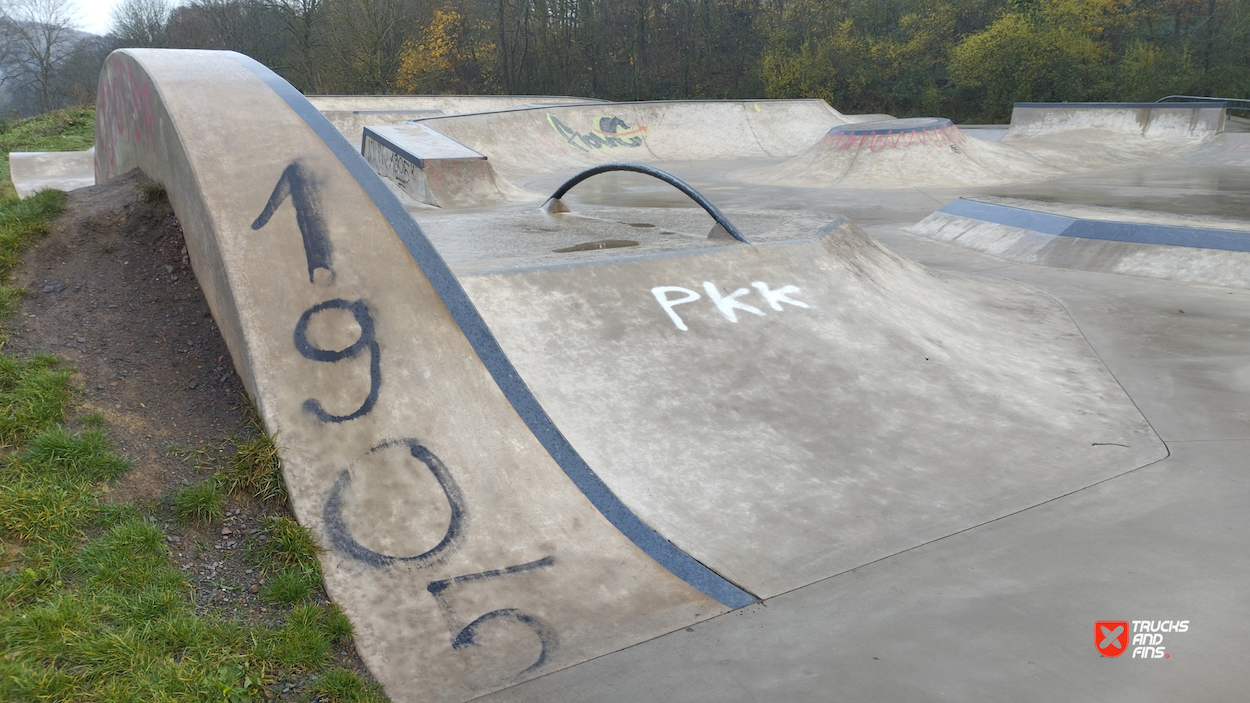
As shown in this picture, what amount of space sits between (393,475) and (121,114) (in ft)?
14.9

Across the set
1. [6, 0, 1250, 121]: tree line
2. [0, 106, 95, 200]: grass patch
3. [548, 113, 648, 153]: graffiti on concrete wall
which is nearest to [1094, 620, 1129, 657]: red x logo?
[548, 113, 648, 153]: graffiti on concrete wall

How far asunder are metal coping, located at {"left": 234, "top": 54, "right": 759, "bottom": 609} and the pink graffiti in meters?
0.83


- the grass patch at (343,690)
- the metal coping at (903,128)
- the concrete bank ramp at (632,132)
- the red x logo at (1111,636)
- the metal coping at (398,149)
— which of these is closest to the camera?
the grass patch at (343,690)

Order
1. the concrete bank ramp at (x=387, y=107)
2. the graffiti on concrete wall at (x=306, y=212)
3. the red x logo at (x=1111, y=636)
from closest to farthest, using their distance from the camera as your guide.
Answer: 1. the red x logo at (x=1111, y=636)
2. the graffiti on concrete wall at (x=306, y=212)
3. the concrete bank ramp at (x=387, y=107)

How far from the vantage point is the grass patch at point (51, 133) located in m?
25.4

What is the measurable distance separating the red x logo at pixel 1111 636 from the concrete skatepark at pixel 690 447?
5 cm

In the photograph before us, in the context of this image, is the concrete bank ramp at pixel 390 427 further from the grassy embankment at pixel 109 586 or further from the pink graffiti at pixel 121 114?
the pink graffiti at pixel 121 114

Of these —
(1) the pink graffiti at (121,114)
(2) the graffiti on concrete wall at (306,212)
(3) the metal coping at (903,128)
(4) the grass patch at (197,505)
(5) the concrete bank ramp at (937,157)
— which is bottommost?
(4) the grass patch at (197,505)

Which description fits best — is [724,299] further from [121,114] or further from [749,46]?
[749,46]

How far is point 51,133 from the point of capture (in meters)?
28.0

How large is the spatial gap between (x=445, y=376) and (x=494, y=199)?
10.5m

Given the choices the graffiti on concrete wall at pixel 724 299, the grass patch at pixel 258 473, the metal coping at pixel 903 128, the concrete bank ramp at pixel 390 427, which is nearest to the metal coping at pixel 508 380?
the concrete bank ramp at pixel 390 427

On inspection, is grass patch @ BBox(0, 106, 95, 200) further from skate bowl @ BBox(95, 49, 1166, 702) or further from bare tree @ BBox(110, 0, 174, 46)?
skate bowl @ BBox(95, 49, 1166, 702)

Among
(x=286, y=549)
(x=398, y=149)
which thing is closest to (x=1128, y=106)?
(x=398, y=149)
